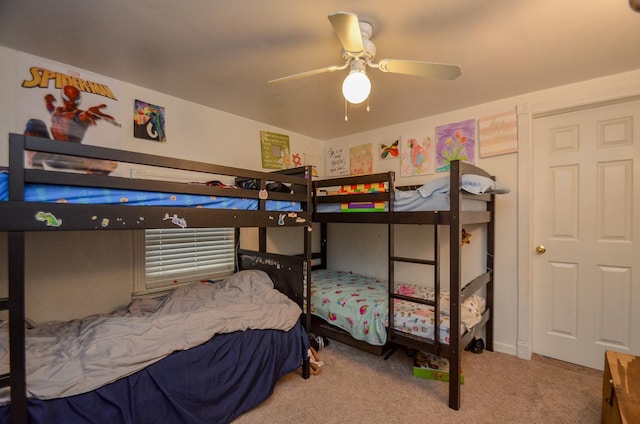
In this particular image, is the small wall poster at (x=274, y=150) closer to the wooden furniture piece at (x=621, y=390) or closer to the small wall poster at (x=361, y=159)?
the small wall poster at (x=361, y=159)

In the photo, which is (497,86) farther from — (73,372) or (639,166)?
(73,372)

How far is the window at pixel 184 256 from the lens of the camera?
8.25ft

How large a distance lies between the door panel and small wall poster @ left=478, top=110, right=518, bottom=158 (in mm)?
200

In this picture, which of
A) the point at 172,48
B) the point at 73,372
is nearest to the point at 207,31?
the point at 172,48

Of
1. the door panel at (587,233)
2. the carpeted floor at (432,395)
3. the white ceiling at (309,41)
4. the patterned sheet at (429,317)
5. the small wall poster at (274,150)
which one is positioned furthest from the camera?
the small wall poster at (274,150)

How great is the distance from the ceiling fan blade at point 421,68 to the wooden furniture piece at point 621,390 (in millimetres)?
1681

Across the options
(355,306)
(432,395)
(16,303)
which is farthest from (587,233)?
(16,303)

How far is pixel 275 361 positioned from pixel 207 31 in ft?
6.96

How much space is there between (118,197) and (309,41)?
1353 millimetres

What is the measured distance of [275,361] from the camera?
6.72 feet

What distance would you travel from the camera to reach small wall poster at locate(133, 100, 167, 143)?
94.3 inches

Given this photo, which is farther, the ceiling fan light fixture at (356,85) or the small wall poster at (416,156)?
the small wall poster at (416,156)

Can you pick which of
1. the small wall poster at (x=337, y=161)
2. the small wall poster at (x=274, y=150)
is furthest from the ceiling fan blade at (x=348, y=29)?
the small wall poster at (x=337, y=161)

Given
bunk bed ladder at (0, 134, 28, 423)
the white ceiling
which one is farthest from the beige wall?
bunk bed ladder at (0, 134, 28, 423)
